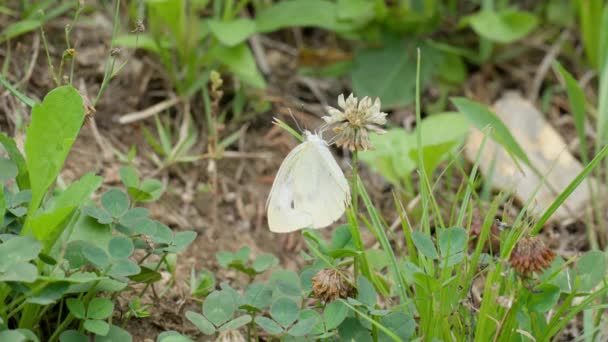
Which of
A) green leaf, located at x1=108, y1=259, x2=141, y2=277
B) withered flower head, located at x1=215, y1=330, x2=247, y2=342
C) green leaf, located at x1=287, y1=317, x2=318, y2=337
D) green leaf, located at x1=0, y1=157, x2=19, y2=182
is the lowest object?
withered flower head, located at x1=215, y1=330, x2=247, y2=342

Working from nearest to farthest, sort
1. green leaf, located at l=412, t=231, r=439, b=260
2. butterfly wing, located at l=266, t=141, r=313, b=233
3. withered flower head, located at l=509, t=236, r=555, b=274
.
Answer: withered flower head, located at l=509, t=236, r=555, b=274 → green leaf, located at l=412, t=231, r=439, b=260 → butterfly wing, located at l=266, t=141, r=313, b=233

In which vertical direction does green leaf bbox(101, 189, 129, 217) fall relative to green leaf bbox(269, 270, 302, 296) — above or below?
above

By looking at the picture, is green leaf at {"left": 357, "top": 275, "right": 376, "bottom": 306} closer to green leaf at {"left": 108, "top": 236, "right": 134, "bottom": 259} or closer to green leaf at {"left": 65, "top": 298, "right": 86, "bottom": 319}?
green leaf at {"left": 108, "top": 236, "right": 134, "bottom": 259}

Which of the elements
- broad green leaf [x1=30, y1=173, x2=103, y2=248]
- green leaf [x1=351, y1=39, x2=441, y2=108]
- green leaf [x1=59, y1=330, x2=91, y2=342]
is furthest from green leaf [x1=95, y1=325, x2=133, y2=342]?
green leaf [x1=351, y1=39, x2=441, y2=108]

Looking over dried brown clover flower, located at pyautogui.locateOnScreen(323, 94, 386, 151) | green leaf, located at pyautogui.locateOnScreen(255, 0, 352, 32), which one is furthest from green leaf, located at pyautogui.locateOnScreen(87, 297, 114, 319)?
green leaf, located at pyautogui.locateOnScreen(255, 0, 352, 32)

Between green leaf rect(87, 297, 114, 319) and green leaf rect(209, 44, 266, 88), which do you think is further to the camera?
green leaf rect(209, 44, 266, 88)

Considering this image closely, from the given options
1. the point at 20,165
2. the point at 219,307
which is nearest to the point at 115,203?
the point at 20,165

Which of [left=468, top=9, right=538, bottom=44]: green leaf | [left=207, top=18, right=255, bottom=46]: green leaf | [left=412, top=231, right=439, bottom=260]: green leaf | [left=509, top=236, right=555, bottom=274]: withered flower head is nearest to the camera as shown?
[left=509, top=236, right=555, bottom=274]: withered flower head

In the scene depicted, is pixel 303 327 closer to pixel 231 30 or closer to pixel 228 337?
pixel 228 337
